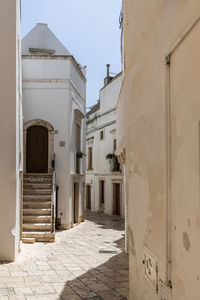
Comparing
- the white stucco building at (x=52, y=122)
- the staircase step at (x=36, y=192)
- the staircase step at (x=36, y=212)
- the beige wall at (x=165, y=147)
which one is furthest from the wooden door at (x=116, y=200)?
the beige wall at (x=165, y=147)

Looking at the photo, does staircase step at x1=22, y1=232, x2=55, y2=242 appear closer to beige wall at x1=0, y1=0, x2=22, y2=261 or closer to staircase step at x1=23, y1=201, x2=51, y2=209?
staircase step at x1=23, y1=201, x2=51, y2=209

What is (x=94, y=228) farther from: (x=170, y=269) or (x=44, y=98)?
(x=170, y=269)

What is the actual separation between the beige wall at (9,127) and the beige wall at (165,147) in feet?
16.5

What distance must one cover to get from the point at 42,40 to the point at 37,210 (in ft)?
35.4

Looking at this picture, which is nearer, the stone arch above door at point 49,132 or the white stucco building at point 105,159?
the stone arch above door at point 49,132

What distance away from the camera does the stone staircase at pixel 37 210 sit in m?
12.8

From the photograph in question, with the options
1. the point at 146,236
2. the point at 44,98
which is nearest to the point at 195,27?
the point at 146,236

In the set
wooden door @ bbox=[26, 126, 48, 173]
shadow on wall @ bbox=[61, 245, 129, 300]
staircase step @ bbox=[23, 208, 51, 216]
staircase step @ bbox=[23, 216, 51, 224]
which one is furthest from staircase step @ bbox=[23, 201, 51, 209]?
shadow on wall @ bbox=[61, 245, 129, 300]

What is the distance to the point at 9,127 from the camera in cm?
984

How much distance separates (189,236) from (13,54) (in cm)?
830

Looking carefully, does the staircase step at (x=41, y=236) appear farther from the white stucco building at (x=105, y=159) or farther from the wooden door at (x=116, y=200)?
the wooden door at (x=116, y=200)

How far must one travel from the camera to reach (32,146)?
1767cm

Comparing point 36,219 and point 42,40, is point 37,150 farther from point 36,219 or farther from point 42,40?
point 42,40

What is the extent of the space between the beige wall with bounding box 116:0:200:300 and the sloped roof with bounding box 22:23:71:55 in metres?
16.0
